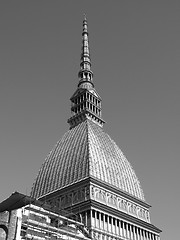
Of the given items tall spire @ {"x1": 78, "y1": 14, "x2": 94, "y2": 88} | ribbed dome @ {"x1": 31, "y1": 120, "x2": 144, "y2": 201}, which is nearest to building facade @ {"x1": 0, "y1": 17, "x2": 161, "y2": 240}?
ribbed dome @ {"x1": 31, "y1": 120, "x2": 144, "y2": 201}

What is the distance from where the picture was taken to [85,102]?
3912 inches

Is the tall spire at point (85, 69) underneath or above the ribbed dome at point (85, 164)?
above

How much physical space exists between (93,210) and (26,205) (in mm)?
21931

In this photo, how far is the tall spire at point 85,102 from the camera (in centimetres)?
9731

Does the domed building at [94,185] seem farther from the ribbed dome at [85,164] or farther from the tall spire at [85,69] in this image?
the tall spire at [85,69]

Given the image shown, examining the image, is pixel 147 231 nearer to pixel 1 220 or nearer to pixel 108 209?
pixel 108 209

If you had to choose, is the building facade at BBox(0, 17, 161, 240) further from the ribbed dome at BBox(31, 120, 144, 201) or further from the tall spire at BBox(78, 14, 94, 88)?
the tall spire at BBox(78, 14, 94, 88)

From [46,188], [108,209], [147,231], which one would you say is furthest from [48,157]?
[147,231]

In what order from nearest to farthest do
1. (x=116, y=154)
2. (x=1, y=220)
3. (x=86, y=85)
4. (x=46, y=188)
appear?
(x=1, y=220) < (x=46, y=188) < (x=116, y=154) < (x=86, y=85)

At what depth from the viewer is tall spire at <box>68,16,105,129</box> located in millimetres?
97312

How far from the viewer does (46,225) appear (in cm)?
5153

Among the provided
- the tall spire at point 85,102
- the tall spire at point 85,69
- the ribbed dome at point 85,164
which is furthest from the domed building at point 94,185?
the tall spire at point 85,69

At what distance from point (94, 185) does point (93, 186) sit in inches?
15.7

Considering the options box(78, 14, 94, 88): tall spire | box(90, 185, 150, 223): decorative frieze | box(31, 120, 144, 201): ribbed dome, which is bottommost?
box(90, 185, 150, 223): decorative frieze
